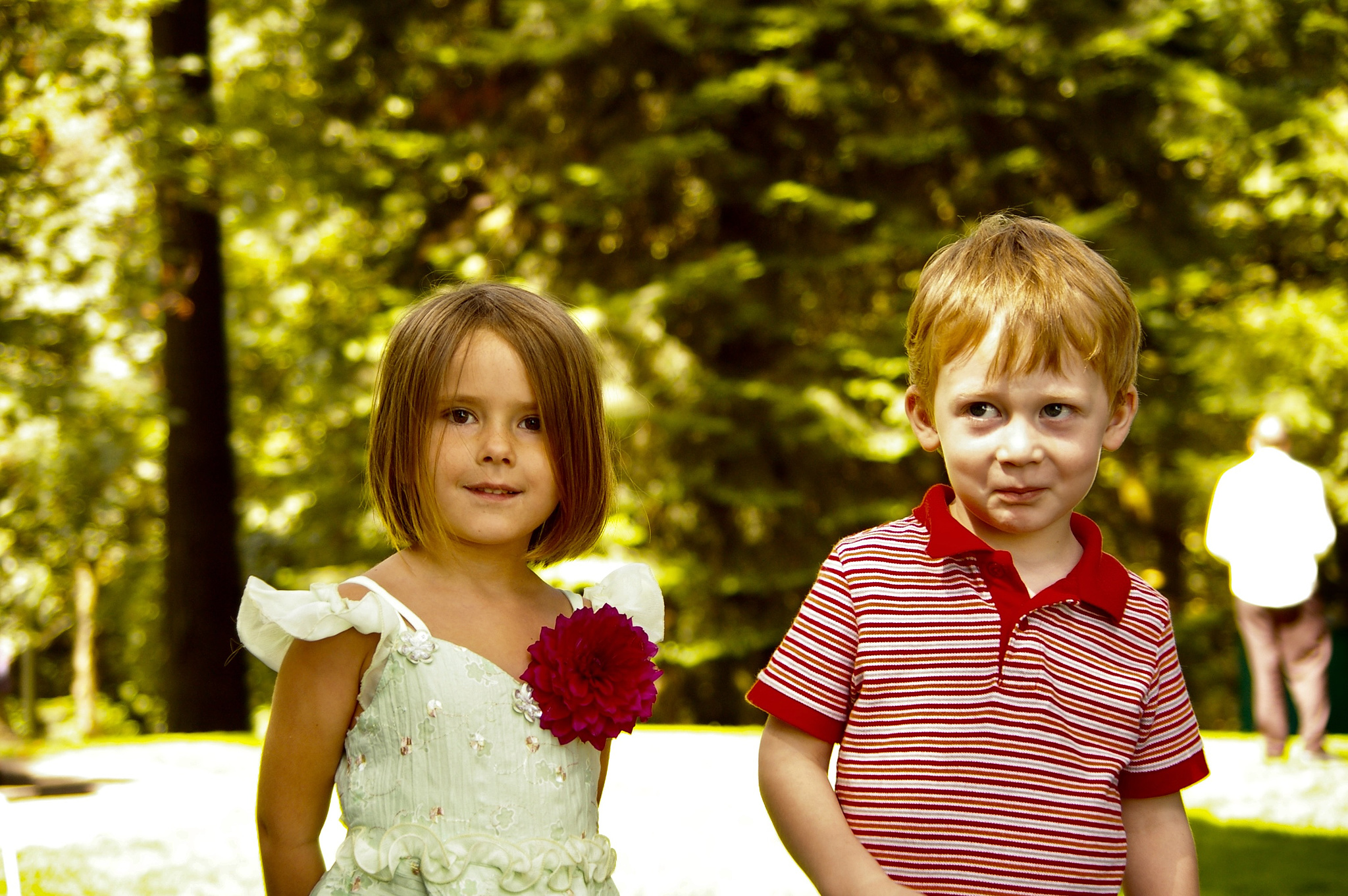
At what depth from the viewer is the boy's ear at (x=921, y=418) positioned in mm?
1878

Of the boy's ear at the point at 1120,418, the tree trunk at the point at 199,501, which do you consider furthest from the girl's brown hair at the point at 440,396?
the tree trunk at the point at 199,501

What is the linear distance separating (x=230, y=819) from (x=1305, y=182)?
10444mm

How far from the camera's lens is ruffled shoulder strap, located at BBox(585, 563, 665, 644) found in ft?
7.53

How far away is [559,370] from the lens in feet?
7.01

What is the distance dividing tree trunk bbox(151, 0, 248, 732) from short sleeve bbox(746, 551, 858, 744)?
10.4 metres

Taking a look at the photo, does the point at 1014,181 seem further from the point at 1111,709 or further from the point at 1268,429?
the point at 1111,709

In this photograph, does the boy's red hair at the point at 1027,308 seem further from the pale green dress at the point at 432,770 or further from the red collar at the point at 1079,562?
the pale green dress at the point at 432,770

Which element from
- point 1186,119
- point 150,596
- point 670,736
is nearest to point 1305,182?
point 1186,119

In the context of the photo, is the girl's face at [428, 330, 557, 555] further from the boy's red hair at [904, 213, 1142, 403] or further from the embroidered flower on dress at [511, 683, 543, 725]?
the boy's red hair at [904, 213, 1142, 403]

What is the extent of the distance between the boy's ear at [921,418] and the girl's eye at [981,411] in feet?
0.31

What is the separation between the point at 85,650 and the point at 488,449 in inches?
865

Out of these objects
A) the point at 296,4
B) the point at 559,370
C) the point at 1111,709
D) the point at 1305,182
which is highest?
the point at 296,4

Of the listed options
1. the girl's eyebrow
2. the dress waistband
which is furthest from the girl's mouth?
the dress waistband

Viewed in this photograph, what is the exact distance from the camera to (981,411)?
1.77 m
